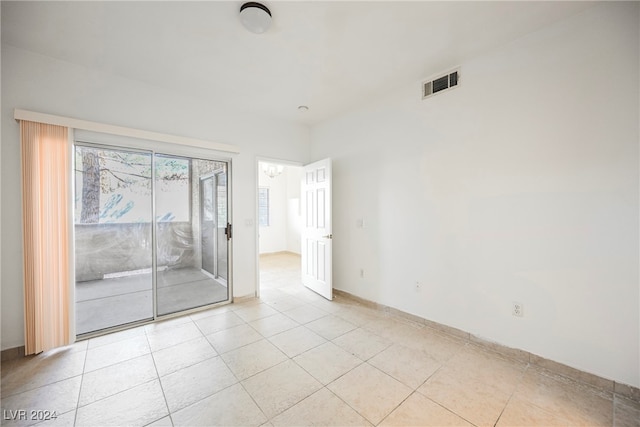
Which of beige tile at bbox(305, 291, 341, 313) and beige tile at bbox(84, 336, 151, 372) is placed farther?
beige tile at bbox(305, 291, 341, 313)

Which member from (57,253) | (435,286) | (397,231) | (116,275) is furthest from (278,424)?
(116,275)

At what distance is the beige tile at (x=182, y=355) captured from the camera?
87.4 inches

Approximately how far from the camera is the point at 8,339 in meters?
2.30

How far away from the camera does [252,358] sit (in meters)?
2.34

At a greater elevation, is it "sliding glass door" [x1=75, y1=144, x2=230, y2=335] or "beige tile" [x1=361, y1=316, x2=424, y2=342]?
"sliding glass door" [x1=75, y1=144, x2=230, y2=335]

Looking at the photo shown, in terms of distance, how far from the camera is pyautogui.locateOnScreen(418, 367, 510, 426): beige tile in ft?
5.53

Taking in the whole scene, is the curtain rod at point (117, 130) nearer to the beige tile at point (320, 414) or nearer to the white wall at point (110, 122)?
the white wall at point (110, 122)

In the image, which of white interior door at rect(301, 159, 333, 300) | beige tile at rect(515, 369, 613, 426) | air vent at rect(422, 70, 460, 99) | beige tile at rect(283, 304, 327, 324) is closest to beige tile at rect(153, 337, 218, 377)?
beige tile at rect(283, 304, 327, 324)

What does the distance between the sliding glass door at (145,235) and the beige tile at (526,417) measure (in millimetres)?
3400

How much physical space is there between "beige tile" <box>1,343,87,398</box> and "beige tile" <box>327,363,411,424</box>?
234 centimetres

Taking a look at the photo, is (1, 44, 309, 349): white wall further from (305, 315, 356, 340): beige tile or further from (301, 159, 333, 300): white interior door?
(305, 315, 356, 340): beige tile

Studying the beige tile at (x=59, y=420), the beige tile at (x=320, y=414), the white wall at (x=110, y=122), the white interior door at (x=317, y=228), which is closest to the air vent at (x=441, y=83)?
the white interior door at (x=317, y=228)

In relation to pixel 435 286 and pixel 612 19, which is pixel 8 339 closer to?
pixel 435 286

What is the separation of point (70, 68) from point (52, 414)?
3.18 m
